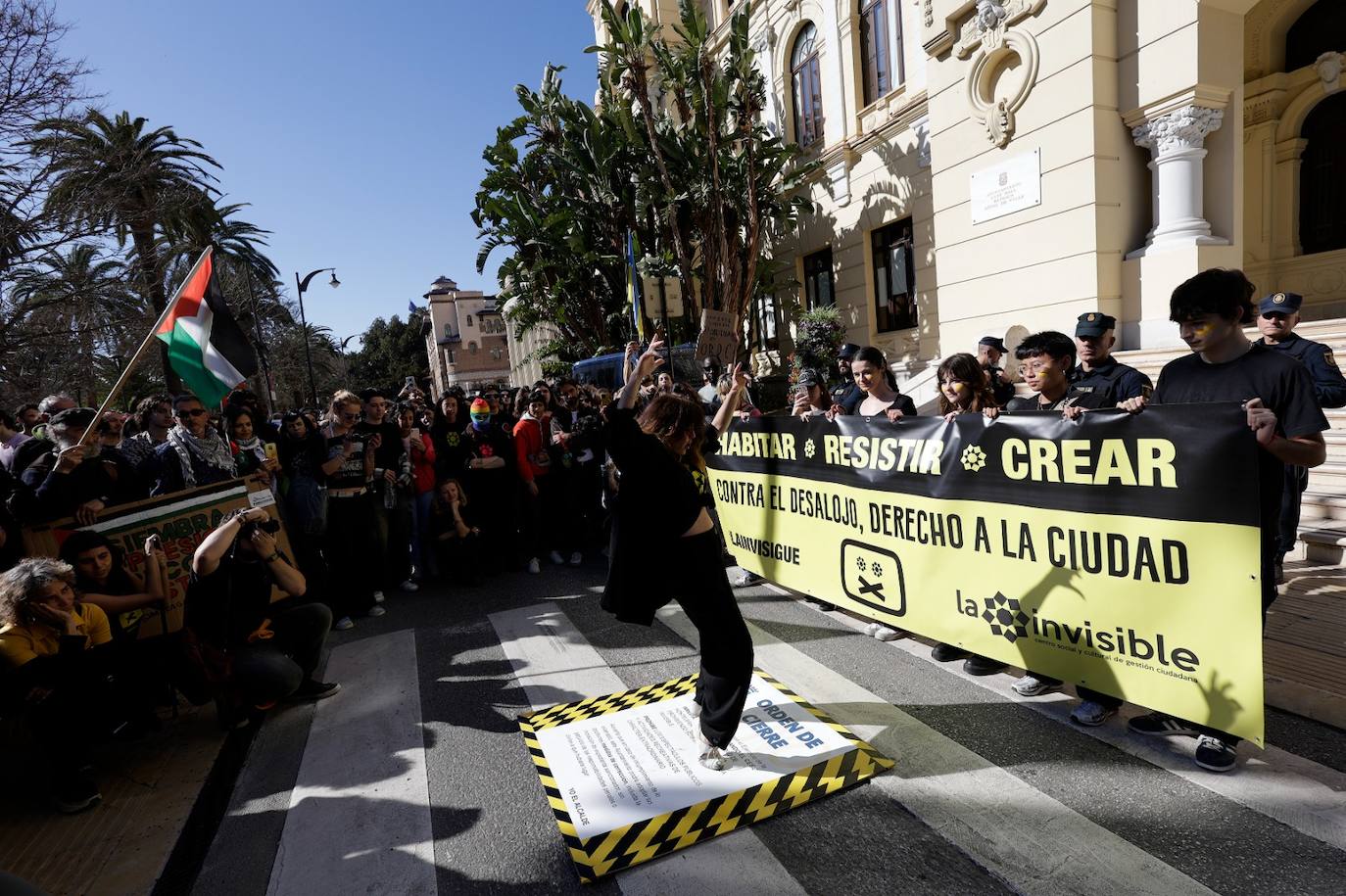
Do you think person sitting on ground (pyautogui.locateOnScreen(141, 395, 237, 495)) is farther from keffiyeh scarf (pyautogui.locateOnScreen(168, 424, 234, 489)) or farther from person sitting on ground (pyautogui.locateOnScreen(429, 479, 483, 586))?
person sitting on ground (pyautogui.locateOnScreen(429, 479, 483, 586))

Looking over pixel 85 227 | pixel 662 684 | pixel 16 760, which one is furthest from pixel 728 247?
pixel 16 760

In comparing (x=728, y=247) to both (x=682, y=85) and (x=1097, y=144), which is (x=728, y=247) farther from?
(x=1097, y=144)

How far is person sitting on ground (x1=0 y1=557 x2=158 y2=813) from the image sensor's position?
3477 mm

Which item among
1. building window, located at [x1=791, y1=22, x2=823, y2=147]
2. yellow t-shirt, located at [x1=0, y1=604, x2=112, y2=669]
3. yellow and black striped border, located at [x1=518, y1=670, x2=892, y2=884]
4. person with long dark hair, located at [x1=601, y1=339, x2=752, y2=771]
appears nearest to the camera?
yellow and black striped border, located at [x1=518, y1=670, x2=892, y2=884]

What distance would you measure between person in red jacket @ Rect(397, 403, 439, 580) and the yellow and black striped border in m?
4.07

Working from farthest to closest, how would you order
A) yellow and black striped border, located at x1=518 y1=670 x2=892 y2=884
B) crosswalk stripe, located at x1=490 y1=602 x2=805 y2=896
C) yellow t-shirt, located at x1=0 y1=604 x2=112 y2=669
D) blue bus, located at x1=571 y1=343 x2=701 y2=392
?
blue bus, located at x1=571 y1=343 x2=701 y2=392 → yellow t-shirt, located at x1=0 y1=604 x2=112 y2=669 → yellow and black striped border, located at x1=518 y1=670 x2=892 y2=884 → crosswalk stripe, located at x1=490 y1=602 x2=805 y2=896

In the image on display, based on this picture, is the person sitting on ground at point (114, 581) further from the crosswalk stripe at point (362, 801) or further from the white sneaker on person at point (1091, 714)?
the white sneaker on person at point (1091, 714)

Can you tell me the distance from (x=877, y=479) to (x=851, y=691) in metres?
1.32

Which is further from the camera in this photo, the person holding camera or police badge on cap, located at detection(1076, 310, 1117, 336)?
police badge on cap, located at detection(1076, 310, 1117, 336)

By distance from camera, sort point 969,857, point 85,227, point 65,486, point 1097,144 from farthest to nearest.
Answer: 1. point 85,227
2. point 1097,144
3. point 65,486
4. point 969,857

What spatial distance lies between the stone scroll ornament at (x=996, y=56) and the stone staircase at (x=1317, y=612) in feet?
17.5

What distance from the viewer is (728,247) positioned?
16844 mm

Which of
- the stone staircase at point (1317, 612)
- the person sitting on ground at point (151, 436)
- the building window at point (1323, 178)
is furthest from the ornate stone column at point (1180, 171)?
the person sitting on ground at point (151, 436)

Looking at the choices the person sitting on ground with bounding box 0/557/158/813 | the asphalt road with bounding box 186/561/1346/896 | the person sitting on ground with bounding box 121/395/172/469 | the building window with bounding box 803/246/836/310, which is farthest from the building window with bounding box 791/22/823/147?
the person sitting on ground with bounding box 0/557/158/813
